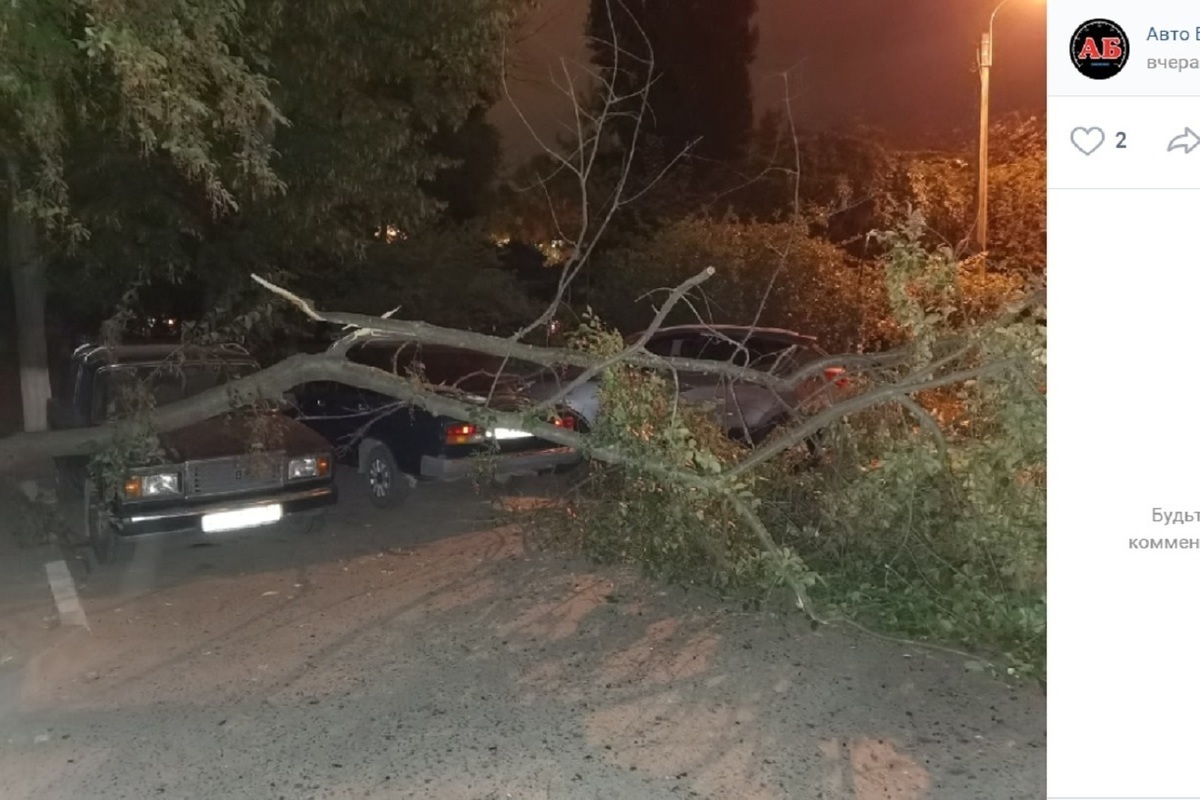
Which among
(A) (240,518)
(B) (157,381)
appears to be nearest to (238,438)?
(A) (240,518)

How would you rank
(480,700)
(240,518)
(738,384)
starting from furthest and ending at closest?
(738,384) → (240,518) → (480,700)

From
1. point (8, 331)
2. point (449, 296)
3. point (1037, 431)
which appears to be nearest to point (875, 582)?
point (1037, 431)

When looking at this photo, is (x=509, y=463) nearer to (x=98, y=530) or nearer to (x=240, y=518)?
(x=240, y=518)

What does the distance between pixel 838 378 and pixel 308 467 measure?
4.23 metres

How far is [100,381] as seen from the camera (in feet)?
28.9

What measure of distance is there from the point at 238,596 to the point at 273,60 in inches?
192

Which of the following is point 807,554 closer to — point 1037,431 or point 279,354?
point 1037,431

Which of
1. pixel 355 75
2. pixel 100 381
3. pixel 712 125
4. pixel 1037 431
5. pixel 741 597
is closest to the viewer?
pixel 1037 431

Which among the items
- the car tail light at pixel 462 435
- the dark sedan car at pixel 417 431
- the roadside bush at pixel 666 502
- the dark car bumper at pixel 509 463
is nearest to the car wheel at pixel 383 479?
the dark sedan car at pixel 417 431

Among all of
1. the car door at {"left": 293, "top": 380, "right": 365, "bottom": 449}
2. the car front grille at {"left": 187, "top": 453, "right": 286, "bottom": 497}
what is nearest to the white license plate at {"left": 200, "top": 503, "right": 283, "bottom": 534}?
the car front grille at {"left": 187, "top": 453, "right": 286, "bottom": 497}

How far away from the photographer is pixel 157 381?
8.95 m

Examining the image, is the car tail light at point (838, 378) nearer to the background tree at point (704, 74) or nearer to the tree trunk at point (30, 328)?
the tree trunk at point (30, 328)

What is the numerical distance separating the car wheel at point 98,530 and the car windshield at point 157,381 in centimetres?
63

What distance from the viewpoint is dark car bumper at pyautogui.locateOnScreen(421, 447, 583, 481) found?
31.7ft
